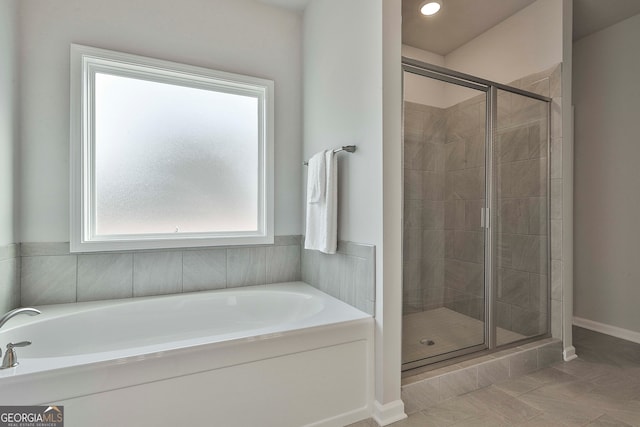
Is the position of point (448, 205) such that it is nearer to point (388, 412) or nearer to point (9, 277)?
point (388, 412)

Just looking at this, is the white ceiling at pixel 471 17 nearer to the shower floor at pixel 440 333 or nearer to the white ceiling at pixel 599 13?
the white ceiling at pixel 599 13

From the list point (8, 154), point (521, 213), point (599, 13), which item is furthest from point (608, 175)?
point (8, 154)

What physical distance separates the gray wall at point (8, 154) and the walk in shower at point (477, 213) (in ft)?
7.70

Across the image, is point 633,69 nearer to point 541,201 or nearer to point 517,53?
point 517,53

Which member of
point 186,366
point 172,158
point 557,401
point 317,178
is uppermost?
point 172,158

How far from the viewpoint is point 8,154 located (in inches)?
70.4

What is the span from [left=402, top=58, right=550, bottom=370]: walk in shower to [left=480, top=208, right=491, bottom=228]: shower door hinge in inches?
0.4

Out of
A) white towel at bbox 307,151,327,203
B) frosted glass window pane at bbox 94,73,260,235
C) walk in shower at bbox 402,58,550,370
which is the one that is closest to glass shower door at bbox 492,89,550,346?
walk in shower at bbox 402,58,550,370

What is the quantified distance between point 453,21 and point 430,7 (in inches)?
16.7

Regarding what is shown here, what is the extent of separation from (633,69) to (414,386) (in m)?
3.21

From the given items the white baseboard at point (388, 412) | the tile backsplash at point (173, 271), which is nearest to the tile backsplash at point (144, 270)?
the tile backsplash at point (173, 271)

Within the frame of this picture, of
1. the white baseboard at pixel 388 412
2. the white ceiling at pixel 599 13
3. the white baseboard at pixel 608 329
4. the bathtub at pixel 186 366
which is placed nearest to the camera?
the bathtub at pixel 186 366

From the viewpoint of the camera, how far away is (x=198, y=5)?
2338 mm

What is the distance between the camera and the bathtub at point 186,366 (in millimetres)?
1218
